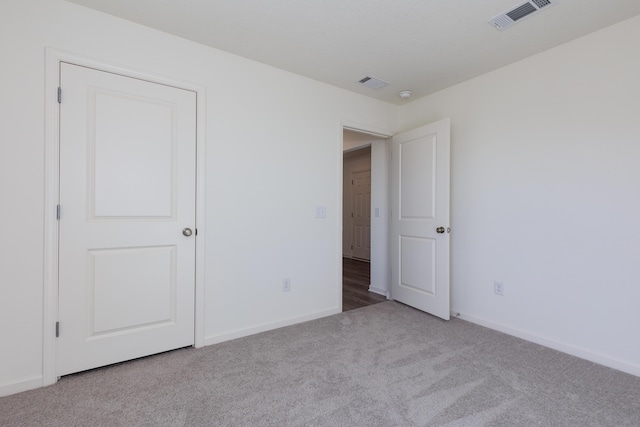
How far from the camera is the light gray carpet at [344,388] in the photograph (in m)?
1.57

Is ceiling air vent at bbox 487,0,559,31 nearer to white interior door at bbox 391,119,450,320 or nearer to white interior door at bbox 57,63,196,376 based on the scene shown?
white interior door at bbox 391,119,450,320

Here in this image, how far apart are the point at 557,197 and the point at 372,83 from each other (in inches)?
76.0

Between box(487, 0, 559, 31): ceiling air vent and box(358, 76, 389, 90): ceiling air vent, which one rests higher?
box(358, 76, 389, 90): ceiling air vent

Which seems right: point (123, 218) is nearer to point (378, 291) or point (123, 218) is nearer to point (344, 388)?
point (344, 388)

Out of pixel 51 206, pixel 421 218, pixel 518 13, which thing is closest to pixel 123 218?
pixel 51 206

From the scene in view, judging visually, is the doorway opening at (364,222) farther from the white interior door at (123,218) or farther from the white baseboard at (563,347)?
the white interior door at (123,218)

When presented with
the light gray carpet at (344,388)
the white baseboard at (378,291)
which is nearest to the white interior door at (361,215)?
the white baseboard at (378,291)

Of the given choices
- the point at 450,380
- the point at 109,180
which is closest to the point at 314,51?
the point at 109,180

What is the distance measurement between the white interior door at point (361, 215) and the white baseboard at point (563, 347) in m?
3.72

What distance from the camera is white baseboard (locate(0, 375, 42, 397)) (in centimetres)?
175

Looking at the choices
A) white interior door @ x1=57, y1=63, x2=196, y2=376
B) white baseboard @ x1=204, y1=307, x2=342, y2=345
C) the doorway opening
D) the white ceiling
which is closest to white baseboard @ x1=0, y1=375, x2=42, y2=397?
white interior door @ x1=57, y1=63, x2=196, y2=376

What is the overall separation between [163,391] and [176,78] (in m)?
2.16

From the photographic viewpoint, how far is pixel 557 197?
239 centimetres

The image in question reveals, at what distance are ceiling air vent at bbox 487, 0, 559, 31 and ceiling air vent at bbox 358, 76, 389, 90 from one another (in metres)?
1.11
